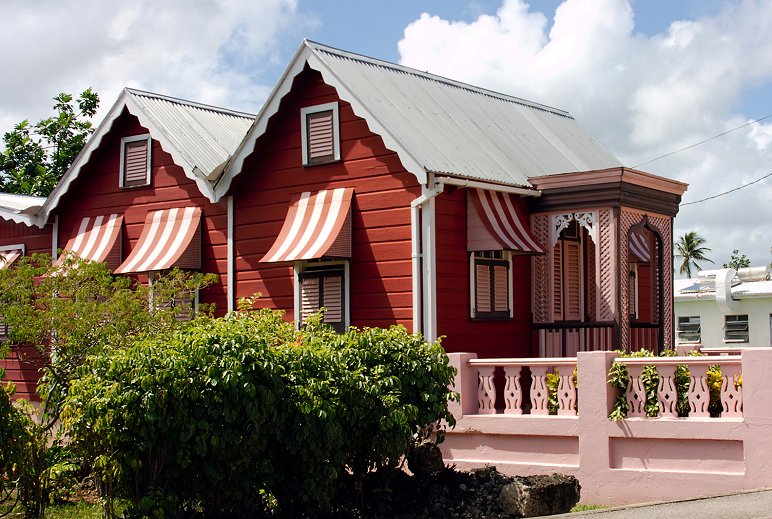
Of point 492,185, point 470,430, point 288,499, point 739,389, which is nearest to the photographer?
point 288,499

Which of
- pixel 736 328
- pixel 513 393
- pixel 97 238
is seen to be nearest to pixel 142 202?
pixel 97 238

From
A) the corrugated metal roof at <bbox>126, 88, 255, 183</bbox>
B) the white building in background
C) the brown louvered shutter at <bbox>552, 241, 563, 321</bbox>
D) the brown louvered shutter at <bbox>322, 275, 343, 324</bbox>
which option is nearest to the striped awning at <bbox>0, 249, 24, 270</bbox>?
the corrugated metal roof at <bbox>126, 88, 255, 183</bbox>

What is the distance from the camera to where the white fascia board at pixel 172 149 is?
20.2m

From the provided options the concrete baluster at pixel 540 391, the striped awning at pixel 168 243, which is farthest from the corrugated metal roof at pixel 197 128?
the concrete baluster at pixel 540 391

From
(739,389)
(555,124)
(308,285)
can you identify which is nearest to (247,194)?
(308,285)

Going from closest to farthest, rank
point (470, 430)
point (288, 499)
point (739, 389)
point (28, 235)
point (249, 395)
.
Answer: point (249, 395) < point (288, 499) < point (739, 389) < point (470, 430) < point (28, 235)

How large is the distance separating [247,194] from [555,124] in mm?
8368

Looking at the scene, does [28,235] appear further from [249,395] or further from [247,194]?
[249,395]

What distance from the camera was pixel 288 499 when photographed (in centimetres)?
1226

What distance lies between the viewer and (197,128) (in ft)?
74.1

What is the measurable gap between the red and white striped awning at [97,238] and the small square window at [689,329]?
894 inches

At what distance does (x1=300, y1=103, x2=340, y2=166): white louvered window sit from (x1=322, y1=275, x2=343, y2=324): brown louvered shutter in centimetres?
213

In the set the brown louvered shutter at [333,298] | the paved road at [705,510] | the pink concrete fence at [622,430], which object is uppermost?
the brown louvered shutter at [333,298]

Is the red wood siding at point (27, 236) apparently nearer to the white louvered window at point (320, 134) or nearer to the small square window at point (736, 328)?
the white louvered window at point (320, 134)
